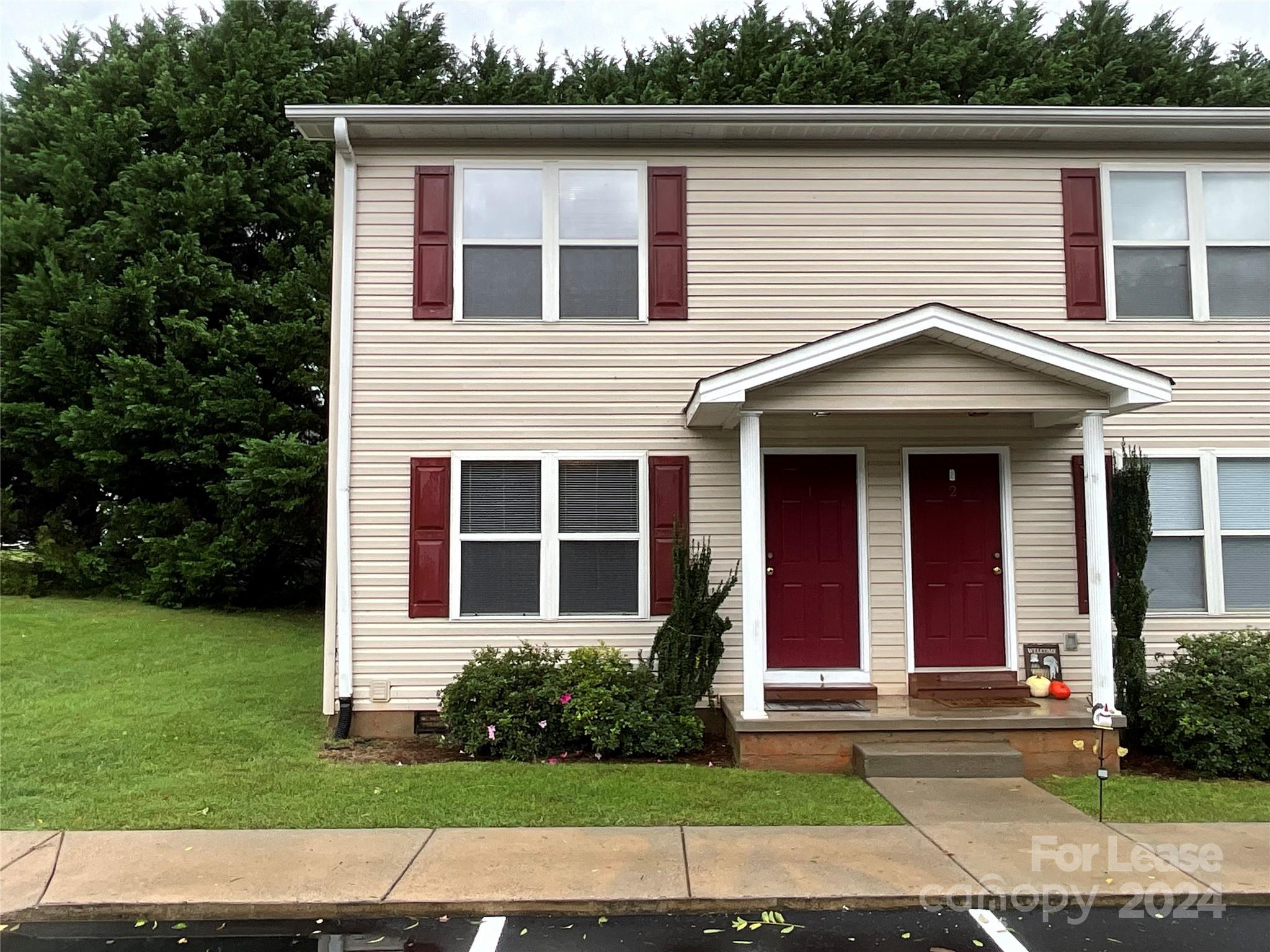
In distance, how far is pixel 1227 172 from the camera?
7.72m

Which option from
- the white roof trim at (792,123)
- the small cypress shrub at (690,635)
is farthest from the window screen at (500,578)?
the white roof trim at (792,123)

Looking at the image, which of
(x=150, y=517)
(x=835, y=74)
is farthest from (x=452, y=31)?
(x=150, y=517)

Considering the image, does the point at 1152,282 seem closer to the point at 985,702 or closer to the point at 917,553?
the point at 917,553

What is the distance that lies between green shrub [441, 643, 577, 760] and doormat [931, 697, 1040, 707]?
10.1 feet

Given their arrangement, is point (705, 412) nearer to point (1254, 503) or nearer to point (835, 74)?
point (1254, 503)

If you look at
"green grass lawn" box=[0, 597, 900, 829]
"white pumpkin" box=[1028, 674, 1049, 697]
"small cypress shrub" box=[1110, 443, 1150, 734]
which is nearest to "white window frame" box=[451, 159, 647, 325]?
"green grass lawn" box=[0, 597, 900, 829]

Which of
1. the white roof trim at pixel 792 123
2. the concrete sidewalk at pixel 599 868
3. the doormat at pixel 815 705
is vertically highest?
the white roof trim at pixel 792 123

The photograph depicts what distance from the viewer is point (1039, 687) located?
23.2ft

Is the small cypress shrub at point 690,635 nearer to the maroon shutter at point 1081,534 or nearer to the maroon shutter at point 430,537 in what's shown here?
the maroon shutter at point 430,537

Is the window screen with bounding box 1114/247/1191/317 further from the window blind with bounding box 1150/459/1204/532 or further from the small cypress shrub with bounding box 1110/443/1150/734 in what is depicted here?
the small cypress shrub with bounding box 1110/443/1150/734

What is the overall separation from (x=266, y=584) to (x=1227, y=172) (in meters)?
15.3

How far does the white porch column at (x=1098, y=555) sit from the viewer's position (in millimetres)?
6551

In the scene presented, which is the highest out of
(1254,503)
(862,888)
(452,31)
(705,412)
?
(452,31)

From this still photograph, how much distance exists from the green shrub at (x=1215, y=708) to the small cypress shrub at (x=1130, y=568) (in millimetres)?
206
